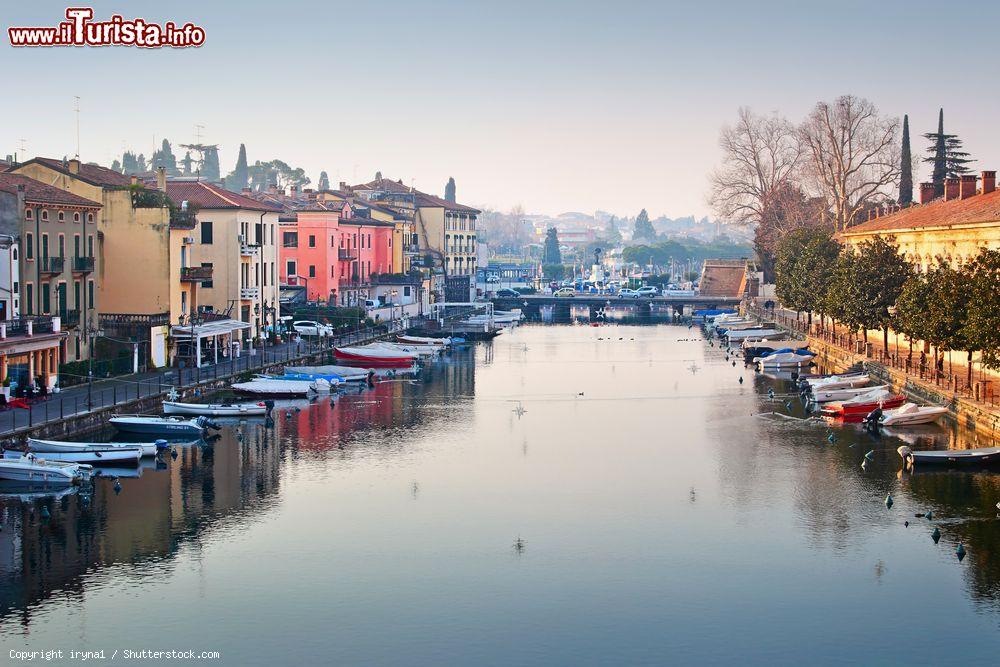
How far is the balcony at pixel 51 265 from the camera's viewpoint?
184ft

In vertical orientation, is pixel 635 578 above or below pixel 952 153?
below

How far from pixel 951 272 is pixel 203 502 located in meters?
34.5

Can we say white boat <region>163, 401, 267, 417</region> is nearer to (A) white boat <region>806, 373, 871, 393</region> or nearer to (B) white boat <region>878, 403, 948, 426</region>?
(A) white boat <region>806, 373, 871, 393</region>

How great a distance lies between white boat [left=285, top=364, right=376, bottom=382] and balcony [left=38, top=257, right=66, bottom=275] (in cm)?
1516

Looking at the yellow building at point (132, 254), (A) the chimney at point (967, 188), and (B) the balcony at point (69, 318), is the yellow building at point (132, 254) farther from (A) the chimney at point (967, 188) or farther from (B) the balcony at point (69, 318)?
(A) the chimney at point (967, 188)

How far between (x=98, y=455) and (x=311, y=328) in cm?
4459

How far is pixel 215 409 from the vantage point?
2205 inches

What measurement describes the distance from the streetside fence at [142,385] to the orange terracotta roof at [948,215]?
37.3 metres

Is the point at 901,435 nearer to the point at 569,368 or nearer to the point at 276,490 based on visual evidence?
the point at 276,490

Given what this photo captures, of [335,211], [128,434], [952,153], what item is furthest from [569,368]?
[952,153]

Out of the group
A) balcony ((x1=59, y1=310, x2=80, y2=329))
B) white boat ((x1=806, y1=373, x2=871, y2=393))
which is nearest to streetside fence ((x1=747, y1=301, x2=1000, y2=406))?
white boat ((x1=806, y1=373, x2=871, y2=393))

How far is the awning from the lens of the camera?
6581 centimetres

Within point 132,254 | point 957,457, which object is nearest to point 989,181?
point 957,457

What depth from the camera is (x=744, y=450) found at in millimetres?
50094
